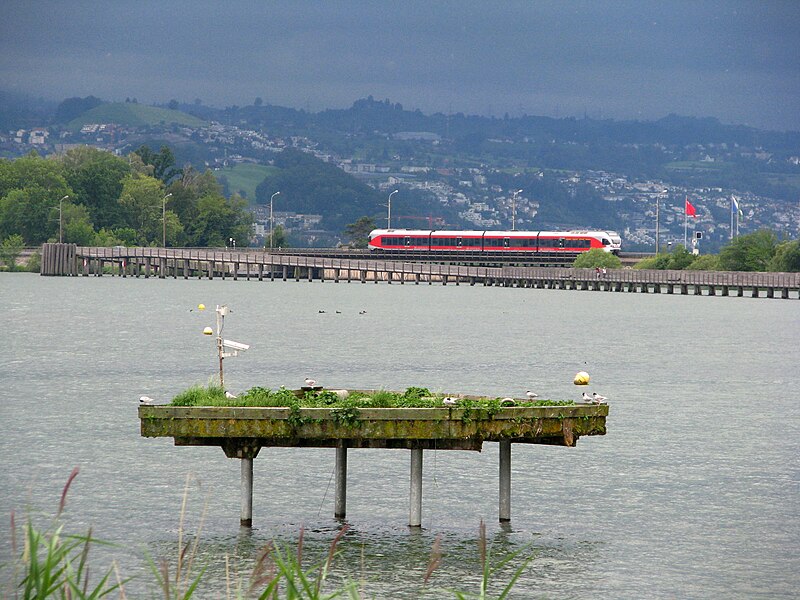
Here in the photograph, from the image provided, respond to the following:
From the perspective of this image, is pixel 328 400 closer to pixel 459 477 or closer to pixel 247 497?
pixel 247 497

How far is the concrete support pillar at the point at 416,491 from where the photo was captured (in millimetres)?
23094

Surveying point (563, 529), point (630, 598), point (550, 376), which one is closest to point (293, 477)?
point (563, 529)

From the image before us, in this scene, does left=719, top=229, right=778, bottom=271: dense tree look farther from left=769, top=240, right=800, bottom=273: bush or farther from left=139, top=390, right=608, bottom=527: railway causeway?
left=139, top=390, right=608, bottom=527: railway causeway

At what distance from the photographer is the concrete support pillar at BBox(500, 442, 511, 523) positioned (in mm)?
24109

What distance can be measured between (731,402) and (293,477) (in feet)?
78.2

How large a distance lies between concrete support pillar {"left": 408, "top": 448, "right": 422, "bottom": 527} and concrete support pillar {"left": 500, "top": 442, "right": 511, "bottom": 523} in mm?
1605

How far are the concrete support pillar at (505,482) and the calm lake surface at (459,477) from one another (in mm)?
250

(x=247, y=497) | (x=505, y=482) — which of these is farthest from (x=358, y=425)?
(x=505, y=482)

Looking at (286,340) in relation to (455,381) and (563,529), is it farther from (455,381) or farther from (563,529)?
(563,529)

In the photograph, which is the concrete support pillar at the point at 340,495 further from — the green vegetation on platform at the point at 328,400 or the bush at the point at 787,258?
the bush at the point at 787,258

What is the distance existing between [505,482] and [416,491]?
2.07m

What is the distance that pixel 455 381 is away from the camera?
5566cm

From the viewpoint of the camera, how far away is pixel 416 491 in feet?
77.7

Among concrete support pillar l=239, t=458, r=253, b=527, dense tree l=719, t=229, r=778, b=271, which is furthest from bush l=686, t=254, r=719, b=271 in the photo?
concrete support pillar l=239, t=458, r=253, b=527
